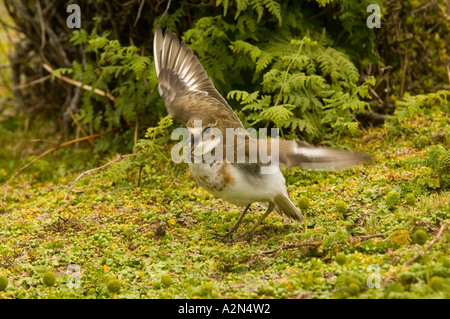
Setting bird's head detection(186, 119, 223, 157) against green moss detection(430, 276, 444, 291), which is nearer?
green moss detection(430, 276, 444, 291)

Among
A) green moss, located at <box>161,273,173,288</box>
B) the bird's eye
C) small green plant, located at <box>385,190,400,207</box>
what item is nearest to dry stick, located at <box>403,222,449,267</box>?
small green plant, located at <box>385,190,400,207</box>

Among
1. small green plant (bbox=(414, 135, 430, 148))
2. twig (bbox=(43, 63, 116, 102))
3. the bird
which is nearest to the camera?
the bird

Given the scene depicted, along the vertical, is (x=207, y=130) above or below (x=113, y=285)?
above

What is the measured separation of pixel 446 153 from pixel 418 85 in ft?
8.94

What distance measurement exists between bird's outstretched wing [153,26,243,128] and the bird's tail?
2.65 ft

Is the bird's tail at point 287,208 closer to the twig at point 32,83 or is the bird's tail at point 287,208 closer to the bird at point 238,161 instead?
the bird at point 238,161

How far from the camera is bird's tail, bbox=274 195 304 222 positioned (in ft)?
16.6

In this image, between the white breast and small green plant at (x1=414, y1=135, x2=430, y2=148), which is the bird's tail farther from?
small green plant at (x1=414, y1=135, x2=430, y2=148)

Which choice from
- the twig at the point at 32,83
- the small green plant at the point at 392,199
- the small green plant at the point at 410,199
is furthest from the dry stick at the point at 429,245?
the twig at the point at 32,83

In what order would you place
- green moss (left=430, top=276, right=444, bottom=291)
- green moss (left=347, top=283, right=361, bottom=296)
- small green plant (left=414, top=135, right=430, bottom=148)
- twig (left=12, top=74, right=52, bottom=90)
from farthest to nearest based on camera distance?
1. twig (left=12, top=74, right=52, bottom=90)
2. small green plant (left=414, top=135, right=430, bottom=148)
3. green moss (left=347, top=283, right=361, bottom=296)
4. green moss (left=430, top=276, right=444, bottom=291)

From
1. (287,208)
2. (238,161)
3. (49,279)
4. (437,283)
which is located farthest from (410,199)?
(49,279)

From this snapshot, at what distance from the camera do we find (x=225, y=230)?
5516 mm

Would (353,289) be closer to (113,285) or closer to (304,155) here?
(304,155)

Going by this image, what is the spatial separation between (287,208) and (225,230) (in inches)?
26.7
